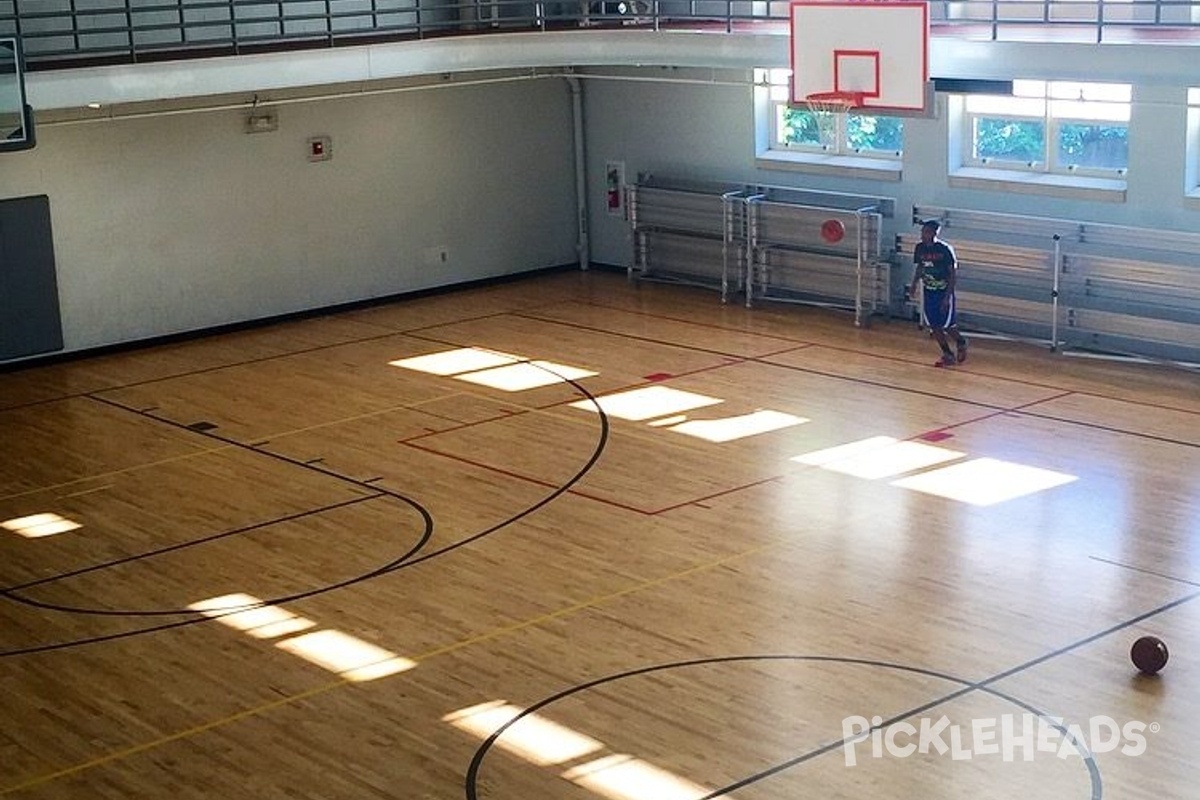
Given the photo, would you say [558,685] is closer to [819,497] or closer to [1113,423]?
[819,497]

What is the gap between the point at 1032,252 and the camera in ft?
64.4

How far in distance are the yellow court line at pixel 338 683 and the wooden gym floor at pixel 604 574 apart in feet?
0.11

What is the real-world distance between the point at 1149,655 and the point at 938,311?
8834 mm

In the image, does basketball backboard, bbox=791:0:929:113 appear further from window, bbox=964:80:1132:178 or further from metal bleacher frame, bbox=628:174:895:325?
metal bleacher frame, bbox=628:174:895:325

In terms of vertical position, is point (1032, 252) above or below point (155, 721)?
above

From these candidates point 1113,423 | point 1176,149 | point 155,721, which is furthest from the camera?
point 1176,149

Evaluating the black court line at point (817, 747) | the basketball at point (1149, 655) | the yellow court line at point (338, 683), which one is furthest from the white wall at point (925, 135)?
the black court line at point (817, 747)

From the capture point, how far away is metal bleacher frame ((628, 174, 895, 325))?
2144 centimetres

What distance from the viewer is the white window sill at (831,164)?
2147 cm

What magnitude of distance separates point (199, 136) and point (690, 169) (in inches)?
270

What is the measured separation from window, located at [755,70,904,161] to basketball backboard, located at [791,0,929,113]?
10.3 ft

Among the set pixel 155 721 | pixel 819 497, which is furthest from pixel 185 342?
pixel 155 721

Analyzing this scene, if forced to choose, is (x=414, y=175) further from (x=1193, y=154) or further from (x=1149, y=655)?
(x=1149, y=655)

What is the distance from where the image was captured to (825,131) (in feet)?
73.7
